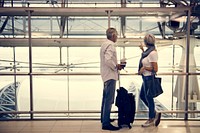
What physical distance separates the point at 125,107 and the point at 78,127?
0.63 metres

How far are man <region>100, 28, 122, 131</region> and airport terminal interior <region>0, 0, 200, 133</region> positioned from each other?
0.60ft

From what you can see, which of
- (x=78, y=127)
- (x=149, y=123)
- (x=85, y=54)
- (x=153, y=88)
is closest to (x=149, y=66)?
(x=153, y=88)

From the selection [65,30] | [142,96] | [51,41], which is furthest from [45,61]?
[142,96]

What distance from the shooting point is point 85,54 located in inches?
401

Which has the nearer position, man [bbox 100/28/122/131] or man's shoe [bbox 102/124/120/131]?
man [bbox 100/28/122/131]

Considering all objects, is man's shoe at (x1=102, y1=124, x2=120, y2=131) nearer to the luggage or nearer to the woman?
the luggage

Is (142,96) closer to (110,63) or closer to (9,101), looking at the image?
(110,63)

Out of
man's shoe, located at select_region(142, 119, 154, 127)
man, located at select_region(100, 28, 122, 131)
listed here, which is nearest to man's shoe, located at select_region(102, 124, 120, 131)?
man, located at select_region(100, 28, 122, 131)

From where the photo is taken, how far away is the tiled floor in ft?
11.4

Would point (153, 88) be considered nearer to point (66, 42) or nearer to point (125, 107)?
Answer: point (125, 107)

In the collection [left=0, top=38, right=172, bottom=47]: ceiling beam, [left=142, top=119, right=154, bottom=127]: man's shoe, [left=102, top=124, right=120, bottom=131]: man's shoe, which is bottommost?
[left=102, top=124, right=120, bottom=131]: man's shoe

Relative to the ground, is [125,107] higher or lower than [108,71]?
lower

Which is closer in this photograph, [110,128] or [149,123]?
[110,128]

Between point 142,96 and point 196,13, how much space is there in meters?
2.81
